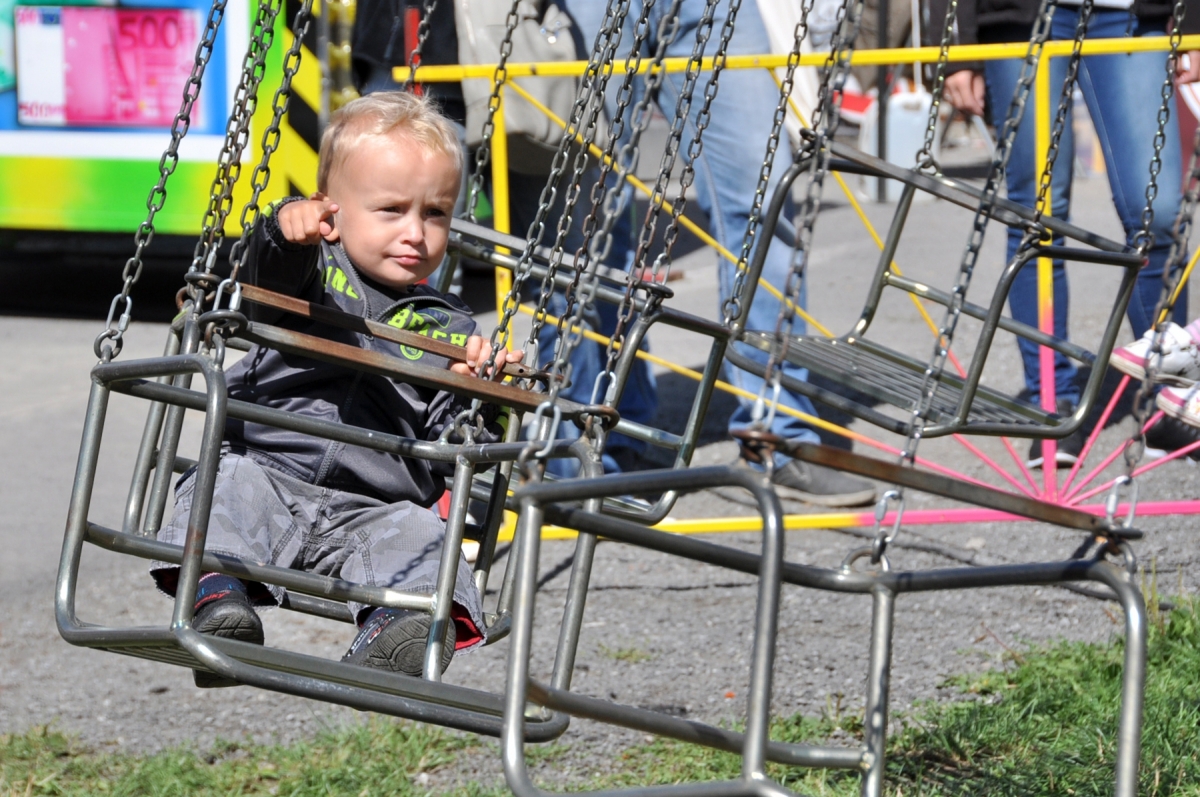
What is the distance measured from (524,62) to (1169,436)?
2.30m

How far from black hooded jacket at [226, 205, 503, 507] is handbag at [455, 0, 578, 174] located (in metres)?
1.55

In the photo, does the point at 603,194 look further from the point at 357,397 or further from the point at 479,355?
the point at 357,397

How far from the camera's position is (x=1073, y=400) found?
456 centimetres

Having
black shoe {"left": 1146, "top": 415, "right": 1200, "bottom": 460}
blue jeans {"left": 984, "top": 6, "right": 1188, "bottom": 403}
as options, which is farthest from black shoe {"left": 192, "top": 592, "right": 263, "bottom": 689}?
black shoe {"left": 1146, "top": 415, "right": 1200, "bottom": 460}

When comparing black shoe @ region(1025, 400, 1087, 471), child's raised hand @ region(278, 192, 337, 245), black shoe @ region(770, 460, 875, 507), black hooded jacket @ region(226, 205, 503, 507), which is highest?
child's raised hand @ region(278, 192, 337, 245)

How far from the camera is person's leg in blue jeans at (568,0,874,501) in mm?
4074

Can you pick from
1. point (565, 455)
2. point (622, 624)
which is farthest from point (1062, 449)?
point (565, 455)

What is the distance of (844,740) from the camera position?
2682mm

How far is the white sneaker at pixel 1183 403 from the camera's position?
3.19 metres

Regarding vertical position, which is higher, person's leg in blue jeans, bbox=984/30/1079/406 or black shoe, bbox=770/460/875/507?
person's leg in blue jeans, bbox=984/30/1079/406

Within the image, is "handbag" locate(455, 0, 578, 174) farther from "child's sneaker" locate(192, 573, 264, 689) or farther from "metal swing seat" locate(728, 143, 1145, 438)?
"child's sneaker" locate(192, 573, 264, 689)

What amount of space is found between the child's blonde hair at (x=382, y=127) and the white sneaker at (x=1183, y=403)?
6.00 ft

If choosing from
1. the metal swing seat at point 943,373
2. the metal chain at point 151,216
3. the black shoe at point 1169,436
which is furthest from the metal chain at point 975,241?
the black shoe at point 1169,436

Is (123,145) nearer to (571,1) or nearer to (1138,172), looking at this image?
(571,1)
